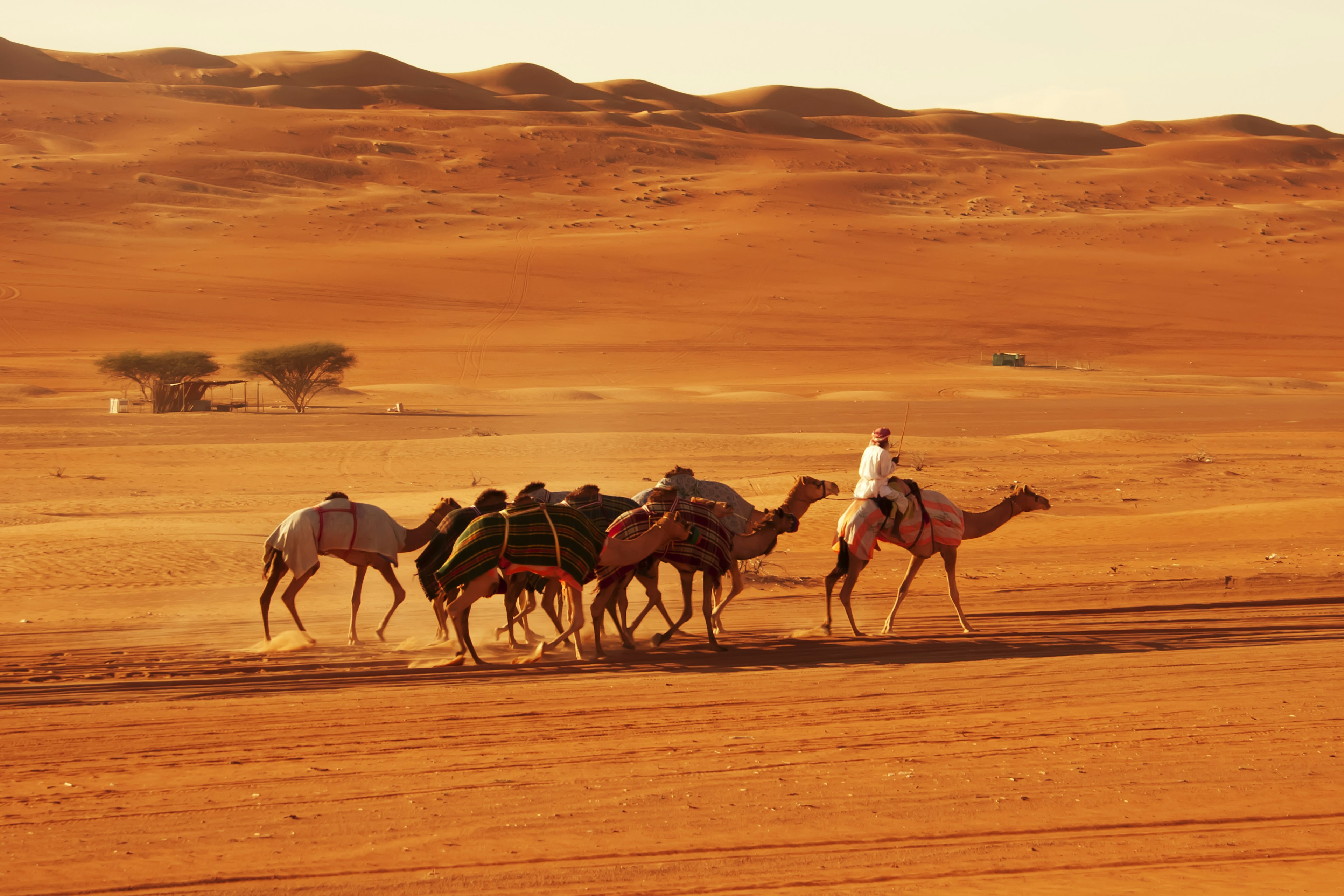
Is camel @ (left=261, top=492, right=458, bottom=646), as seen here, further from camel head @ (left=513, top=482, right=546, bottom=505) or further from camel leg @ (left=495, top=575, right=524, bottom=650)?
camel leg @ (left=495, top=575, right=524, bottom=650)

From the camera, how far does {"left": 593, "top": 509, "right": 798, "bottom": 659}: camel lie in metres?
10.8

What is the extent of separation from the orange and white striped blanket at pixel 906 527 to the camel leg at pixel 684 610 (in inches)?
57.2

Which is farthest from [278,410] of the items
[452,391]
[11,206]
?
[11,206]

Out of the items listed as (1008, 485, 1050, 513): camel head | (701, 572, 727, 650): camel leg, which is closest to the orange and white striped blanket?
(1008, 485, 1050, 513): camel head

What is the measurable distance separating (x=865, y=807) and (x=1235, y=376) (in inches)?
2067

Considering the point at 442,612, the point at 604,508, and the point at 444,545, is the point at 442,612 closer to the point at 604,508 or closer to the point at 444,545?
the point at 444,545

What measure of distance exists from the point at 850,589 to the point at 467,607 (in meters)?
3.54

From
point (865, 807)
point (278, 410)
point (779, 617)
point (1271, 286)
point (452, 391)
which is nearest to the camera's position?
point (865, 807)

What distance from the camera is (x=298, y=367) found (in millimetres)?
42812

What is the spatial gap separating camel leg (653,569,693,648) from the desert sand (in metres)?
0.61

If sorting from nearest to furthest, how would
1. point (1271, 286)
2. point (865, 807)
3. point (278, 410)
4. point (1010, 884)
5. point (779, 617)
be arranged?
point (1010, 884), point (865, 807), point (779, 617), point (278, 410), point (1271, 286)

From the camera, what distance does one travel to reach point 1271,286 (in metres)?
78.0

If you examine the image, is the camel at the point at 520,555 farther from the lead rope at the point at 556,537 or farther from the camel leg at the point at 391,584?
the camel leg at the point at 391,584

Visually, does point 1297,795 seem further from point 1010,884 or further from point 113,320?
point 113,320
